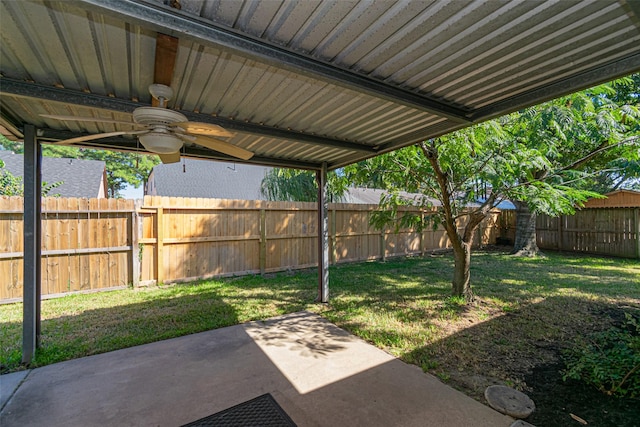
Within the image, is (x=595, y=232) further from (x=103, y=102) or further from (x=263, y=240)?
(x=103, y=102)

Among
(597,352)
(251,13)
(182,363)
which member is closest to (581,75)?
(251,13)

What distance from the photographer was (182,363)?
2736 millimetres

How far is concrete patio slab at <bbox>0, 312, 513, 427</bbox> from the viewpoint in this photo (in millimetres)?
1986

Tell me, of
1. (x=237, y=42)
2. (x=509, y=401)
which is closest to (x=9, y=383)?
(x=237, y=42)

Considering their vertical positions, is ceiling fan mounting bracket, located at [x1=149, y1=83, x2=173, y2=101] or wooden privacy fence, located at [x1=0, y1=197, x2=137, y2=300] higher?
ceiling fan mounting bracket, located at [x1=149, y1=83, x2=173, y2=101]

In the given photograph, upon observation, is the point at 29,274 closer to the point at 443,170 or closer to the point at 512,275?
the point at 443,170

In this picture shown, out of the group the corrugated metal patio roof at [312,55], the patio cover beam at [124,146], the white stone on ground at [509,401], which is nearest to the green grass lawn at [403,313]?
the white stone on ground at [509,401]

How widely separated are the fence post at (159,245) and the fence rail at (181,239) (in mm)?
19

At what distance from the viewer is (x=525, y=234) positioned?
9.24 meters

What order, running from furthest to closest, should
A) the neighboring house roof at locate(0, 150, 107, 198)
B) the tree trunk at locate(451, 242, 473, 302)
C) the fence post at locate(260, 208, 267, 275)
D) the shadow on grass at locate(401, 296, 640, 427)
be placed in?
1. the neighboring house roof at locate(0, 150, 107, 198)
2. the fence post at locate(260, 208, 267, 275)
3. the tree trunk at locate(451, 242, 473, 302)
4. the shadow on grass at locate(401, 296, 640, 427)

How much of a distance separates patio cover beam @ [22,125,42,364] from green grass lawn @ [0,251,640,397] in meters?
0.25

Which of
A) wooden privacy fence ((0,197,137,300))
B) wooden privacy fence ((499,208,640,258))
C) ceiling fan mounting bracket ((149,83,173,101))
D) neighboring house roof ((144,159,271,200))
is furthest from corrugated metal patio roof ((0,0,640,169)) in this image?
wooden privacy fence ((499,208,640,258))

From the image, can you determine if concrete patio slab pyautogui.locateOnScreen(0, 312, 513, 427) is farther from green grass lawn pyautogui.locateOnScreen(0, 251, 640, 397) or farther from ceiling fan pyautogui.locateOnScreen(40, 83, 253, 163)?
ceiling fan pyautogui.locateOnScreen(40, 83, 253, 163)

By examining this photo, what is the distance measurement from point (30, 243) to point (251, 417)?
8.74ft
